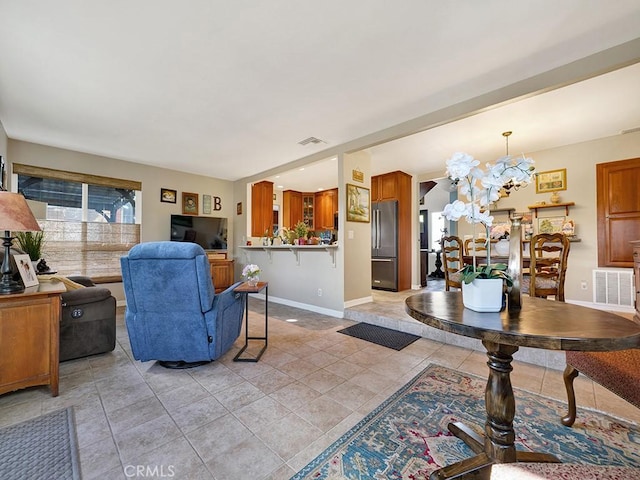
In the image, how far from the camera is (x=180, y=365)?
2.45 meters

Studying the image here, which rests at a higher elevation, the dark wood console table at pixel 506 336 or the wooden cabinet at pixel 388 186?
the wooden cabinet at pixel 388 186

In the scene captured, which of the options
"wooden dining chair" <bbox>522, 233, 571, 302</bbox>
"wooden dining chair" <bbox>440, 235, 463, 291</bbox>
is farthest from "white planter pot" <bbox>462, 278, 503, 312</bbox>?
"wooden dining chair" <bbox>440, 235, 463, 291</bbox>

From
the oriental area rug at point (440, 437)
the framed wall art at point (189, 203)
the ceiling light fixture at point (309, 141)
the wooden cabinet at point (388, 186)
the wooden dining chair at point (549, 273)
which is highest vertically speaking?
the ceiling light fixture at point (309, 141)

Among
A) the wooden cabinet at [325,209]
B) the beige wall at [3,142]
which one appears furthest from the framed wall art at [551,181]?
the beige wall at [3,142]

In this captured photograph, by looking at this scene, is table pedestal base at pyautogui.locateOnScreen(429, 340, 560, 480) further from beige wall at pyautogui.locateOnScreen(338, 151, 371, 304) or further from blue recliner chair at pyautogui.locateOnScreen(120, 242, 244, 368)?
beige wall at pyautogui.locateOnScreen(338, 151, 371, 304)

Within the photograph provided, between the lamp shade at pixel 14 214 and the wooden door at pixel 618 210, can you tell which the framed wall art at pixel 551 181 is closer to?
the wooden door at pixel 618 210

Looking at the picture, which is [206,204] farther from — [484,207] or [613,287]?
[613,287]

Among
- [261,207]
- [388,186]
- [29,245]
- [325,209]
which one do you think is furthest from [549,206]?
[29,245]

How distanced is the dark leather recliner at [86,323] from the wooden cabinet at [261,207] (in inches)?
139

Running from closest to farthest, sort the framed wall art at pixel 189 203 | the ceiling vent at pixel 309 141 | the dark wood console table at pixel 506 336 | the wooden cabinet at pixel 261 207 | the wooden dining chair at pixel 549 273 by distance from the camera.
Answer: the dark wood console table at pixel 506 336
the wooden dining chair at pixel 549 273
the ceiling vent at pixel 309 141
the framed wall art at pixel 189 203
the wooden cabinet at pixel 261 207

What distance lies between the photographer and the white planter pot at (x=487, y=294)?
1.22 m

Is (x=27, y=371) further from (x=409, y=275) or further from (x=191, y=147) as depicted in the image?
(x=409, y=275)

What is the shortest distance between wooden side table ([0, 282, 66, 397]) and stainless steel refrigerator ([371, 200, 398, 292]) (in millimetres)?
4760

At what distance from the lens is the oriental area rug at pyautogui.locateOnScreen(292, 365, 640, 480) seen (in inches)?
53.1
